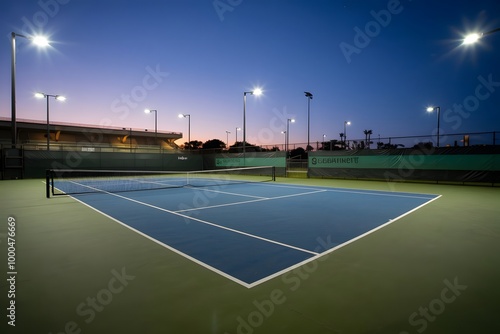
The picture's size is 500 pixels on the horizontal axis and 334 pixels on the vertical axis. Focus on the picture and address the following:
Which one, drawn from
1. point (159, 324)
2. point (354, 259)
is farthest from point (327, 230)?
point (159, 324)

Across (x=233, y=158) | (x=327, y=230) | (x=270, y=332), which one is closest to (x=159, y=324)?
(x=270, y=332)

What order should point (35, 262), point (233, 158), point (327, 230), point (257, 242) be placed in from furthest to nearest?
point (233, 158)
point (327, 230)
point (257, 242)
point (35, 262)

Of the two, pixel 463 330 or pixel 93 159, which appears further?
pixel 93 159

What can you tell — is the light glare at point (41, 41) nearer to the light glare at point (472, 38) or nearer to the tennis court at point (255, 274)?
the tennis court at point (255, 274)

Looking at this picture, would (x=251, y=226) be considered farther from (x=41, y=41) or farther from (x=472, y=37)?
(x=41, y=41)

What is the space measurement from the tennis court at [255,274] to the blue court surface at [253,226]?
39 millimetres

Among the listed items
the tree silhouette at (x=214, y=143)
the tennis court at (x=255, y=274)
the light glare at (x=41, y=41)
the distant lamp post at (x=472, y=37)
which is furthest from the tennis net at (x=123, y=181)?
the tree silhouette at (x=214, y=143)

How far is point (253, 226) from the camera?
684 cm

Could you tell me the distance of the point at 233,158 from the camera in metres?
31.0

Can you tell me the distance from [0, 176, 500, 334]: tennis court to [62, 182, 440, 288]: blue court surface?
4cm

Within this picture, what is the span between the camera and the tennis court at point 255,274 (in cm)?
288

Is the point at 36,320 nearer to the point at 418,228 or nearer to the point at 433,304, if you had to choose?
the point at 433,304

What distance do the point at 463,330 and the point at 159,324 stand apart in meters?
2.99

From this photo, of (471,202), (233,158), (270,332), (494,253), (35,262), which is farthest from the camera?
(233,158)
